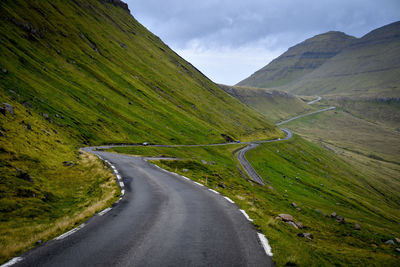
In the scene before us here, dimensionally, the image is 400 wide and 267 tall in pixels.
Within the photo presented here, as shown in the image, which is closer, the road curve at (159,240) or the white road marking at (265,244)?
the road curve at (159,240)

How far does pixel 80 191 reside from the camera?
18094mm

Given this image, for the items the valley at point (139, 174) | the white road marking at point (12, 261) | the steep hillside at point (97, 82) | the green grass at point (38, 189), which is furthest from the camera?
the steep hillside at point (97, 82)

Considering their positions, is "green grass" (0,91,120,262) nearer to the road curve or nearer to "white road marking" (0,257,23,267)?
"white road marking" (0,257,23,267)

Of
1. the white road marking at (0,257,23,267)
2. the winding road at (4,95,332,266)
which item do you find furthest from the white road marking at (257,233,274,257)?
the white road marking at (0,257,23,267)

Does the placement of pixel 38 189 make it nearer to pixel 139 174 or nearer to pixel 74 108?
pixel 139 174

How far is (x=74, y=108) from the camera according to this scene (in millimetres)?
59156

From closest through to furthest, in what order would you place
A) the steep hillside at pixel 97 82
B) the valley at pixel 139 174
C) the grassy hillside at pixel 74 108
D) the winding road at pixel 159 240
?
1. the winding road at pixel 159 240
2. the valley at pixel 139 174
3. the grassy hillside at pixel 74 108
4. the steep hillside at pixel 97 82

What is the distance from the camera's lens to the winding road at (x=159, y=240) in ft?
21.8

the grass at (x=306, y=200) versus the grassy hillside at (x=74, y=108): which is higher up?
the grassy hillside at (x=74, y=108)

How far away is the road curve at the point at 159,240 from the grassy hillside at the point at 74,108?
1410mm

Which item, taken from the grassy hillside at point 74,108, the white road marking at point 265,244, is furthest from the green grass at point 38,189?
the white road marking at point 265,244

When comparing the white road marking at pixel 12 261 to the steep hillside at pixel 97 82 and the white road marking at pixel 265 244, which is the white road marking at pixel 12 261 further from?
the steep hillside at pixel 97 82

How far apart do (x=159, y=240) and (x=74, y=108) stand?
204ft

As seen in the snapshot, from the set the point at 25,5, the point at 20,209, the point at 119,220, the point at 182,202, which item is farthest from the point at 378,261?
the point at 25,5
